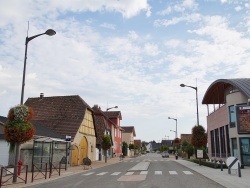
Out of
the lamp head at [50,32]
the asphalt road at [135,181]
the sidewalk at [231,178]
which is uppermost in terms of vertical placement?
the lamp head at [50,32]

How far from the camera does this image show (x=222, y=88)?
3784cm

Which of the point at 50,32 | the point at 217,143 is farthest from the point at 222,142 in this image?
the point at 50,32

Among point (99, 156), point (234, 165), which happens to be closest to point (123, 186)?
point (234, 165)

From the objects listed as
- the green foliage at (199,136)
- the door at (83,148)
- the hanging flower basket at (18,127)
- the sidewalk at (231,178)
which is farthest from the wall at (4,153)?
the green foliage at (199,136)

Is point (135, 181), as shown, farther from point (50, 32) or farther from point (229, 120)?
point (229, 120)

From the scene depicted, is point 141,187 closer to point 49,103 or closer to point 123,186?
point 123,186

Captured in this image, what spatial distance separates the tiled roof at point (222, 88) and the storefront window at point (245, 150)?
467cm

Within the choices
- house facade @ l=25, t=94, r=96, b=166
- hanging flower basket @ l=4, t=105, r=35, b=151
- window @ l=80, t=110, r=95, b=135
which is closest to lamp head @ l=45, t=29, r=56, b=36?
hanging flower basket @ l=4, t=105, r=35, b=151

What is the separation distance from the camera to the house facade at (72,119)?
110 ft

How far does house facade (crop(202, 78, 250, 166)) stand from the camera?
27.1 meters

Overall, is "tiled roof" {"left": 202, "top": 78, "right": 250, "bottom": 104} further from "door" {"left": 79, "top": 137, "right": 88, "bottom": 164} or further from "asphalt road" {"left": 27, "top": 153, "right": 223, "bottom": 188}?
"door" {"left": 79, "top": 137, "right": 88, "bottom": 164}

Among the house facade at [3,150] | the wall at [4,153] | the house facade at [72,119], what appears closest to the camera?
the house facade at [3,150]

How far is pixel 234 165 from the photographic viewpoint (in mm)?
17859

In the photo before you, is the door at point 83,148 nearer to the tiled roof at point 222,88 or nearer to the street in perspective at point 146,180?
the street in perspective at point 146,180
